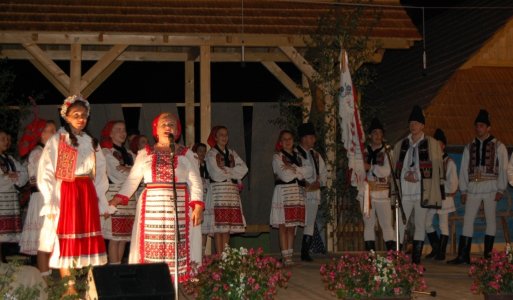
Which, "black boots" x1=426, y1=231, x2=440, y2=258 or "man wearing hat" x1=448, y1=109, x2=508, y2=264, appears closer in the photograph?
"man wearing hat" x1=448, y1=109, x2=508, y2=264

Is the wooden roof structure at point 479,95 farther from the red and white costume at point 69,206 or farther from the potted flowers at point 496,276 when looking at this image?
the red and white costume at point 69,206

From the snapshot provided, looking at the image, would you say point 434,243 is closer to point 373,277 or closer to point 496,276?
point 496,276

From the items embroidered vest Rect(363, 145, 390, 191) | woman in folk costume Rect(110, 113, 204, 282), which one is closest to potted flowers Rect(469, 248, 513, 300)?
woman in folk costume Rect(110, 113, 204, 282)

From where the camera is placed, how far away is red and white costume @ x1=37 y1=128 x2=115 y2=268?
801 centimetres

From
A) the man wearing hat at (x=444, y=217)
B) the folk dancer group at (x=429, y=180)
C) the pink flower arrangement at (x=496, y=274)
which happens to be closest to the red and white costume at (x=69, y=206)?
the pink flower arrangement at (x=496, y=274)

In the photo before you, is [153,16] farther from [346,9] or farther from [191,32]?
[346,9]

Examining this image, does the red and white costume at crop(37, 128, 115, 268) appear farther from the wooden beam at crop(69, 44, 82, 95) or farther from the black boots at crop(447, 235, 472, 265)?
the black boots at crop(447, 235, 472, 265)

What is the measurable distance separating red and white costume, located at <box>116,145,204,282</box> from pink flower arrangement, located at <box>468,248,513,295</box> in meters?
2.43

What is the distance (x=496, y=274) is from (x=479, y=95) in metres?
8.37

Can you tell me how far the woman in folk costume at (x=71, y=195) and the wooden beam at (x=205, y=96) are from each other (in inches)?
208

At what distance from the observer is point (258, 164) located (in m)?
15.7

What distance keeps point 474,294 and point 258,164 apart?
23.5 feet

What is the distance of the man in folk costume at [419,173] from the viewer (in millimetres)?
11086

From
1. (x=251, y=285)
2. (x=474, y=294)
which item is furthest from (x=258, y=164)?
(x=251, y=285)
